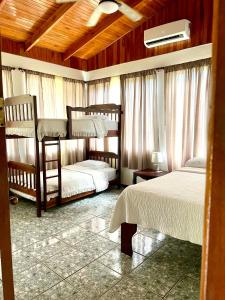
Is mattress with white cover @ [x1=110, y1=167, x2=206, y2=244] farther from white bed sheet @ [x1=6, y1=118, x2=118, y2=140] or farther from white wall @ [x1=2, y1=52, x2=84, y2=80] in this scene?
white wall @ [x1=2, y1=52, x2=84, y2=80]

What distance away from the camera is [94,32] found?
173 inches

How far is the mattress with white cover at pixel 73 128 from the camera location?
332 cm

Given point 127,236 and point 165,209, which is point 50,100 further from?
point 165,209

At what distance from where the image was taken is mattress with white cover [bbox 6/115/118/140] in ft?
10.9

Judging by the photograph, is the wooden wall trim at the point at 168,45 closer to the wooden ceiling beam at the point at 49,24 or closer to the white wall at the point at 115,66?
the white wall at the point at 115,66

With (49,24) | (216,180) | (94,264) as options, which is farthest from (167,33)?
(216,180)

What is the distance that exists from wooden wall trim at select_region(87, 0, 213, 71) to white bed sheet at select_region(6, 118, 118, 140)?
147cm

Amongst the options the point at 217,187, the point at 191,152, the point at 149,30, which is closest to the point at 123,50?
the point at 149,30

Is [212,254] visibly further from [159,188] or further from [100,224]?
[100,224]

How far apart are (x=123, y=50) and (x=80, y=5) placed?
1.34m

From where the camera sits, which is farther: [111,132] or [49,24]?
[111,132]

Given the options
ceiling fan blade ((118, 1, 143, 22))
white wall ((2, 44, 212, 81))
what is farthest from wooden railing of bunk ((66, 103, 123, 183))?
ceiling fan blade ((118, 1, 143, 22))

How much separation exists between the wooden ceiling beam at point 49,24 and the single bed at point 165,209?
301cm

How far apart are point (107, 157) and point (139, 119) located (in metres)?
1.13
